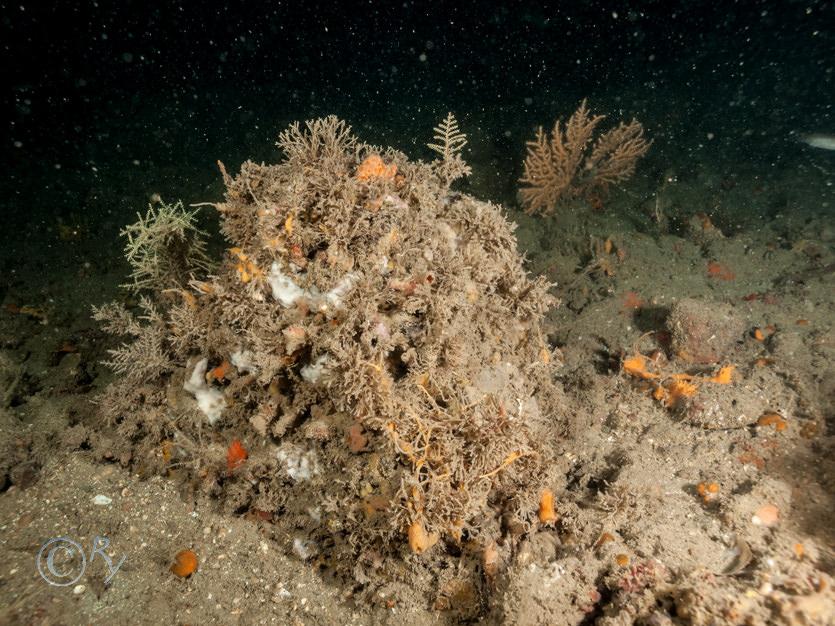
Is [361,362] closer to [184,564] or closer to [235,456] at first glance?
[235,456]

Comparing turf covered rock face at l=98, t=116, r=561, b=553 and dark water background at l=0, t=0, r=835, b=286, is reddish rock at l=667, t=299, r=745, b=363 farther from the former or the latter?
dark water background at l=0, t=0, r=835, b=286

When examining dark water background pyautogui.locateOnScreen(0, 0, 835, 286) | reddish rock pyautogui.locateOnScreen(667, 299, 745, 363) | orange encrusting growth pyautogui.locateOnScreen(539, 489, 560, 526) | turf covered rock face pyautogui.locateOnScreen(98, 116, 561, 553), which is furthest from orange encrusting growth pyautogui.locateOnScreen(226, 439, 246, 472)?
dark water background pyautogui.locateOnScreen(0, 0, 835, 286)

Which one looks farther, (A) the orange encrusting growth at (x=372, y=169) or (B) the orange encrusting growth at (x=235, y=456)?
(B) the orange encrusting growth at (x=235, y=456)

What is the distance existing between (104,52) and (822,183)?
47.4 metres

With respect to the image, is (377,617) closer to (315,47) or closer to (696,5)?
(315,47)

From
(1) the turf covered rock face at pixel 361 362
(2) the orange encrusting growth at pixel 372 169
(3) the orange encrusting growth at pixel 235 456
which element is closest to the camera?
(1) the turf covered rock face at pixel 361 362

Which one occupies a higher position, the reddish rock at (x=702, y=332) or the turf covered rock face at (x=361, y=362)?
the reddish rock at (x=702, y=332)

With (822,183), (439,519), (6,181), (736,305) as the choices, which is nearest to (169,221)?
(439,519)

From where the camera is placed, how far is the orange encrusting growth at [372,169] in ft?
11.3

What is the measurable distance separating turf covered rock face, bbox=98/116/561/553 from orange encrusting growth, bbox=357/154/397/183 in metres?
0.02

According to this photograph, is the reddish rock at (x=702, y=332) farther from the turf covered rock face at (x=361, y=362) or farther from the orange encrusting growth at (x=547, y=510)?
the orange encrusting growth at (x=547, y=510)

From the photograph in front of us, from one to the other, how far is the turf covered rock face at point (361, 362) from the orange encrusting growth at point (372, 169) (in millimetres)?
16

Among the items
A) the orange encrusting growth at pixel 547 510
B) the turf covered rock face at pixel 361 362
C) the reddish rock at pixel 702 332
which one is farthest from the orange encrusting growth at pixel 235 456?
the reddish rock at pixel 702 332

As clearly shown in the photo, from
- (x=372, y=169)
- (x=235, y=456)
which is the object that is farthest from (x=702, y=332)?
(x=235, y=456)
